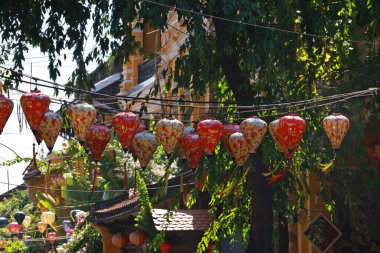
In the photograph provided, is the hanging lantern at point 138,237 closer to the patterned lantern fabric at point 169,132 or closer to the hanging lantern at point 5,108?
the patterned lantern fabric at point 169,132

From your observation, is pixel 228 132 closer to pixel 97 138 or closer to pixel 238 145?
pixel 238 145

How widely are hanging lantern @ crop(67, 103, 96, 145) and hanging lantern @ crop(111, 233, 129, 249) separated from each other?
10.0 m

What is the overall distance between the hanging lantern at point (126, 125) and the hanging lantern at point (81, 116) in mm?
396

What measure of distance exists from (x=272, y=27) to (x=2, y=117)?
15.2 ft

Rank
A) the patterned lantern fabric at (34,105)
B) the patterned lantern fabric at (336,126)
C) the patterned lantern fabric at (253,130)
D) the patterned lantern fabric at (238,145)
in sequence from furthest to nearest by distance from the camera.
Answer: the patterned lantern fabric at (336,126) < the patterned lantern fabric at (238,145) < the patterned lantern fabric at (253,130) < the patterned lantern fabric at (34,105)

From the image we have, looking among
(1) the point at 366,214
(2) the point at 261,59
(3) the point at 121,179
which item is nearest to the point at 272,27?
(2) the point at 261,59

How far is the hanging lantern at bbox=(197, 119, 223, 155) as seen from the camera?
43.2 feet

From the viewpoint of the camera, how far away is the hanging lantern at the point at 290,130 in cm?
1302


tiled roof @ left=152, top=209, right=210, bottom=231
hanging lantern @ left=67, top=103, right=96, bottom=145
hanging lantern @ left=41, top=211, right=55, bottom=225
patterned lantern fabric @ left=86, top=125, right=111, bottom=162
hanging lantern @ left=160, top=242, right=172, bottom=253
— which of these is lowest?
hanging lantern @ left=160, top=242, right=172, bottom=253

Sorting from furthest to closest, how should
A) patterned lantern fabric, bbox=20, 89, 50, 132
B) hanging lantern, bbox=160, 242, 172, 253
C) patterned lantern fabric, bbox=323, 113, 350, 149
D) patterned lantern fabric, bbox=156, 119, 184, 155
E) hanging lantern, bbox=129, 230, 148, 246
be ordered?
hanging lantern, bbox=129, 230, 148, 246, hanging lantern, bbox=160, 242, 172, 253, patterned lantern fabric, bbox=323, 113, 350, 149, patterned lantern fabric, bbox=156, 119, 184, 155, patterned lantern fabric, bbox=20, 89, 50, 132

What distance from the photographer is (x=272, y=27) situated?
14.6 m

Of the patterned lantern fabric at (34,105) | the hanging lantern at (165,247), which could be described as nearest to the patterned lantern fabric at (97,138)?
the patterned lantern fabric at (34,105)

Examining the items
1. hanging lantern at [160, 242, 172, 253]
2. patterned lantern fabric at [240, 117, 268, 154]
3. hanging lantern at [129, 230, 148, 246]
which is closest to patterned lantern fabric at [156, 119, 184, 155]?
patterned lantern fabric at [240, 117, 268, 154]

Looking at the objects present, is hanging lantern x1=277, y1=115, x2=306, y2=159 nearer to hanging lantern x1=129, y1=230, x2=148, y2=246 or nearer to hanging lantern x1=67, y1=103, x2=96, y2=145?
hanging lantern x1=67, y1=103, x2=96, y2=145
